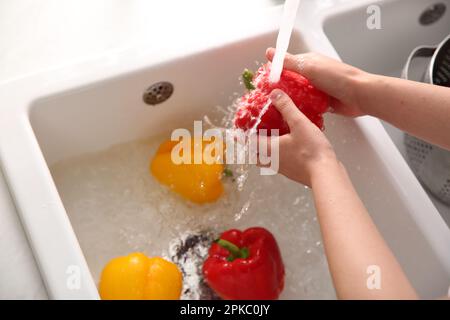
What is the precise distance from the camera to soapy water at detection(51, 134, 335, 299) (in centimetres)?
103

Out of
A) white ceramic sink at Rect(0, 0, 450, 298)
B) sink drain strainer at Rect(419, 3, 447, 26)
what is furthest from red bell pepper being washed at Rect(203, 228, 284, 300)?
sink drain strainer at Rect(419, 3, 447, 26)

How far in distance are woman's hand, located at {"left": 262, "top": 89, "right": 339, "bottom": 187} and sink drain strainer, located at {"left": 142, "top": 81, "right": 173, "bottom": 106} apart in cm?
30

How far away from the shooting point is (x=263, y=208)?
3.57ft

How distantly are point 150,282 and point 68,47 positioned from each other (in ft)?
1.48

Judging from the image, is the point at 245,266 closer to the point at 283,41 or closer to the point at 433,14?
the point at 283,41

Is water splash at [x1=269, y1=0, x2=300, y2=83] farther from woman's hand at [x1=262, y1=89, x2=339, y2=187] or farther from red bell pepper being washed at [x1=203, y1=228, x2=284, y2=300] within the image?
red bell pepper being washed at [x1=203, y1=228, x2=284, y2=300]

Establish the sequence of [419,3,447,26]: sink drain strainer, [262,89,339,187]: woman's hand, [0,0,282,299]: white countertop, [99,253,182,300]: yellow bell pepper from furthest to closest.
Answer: [419,3,447,26]: sink drain strainer
[0,0,282,299]: white countertop
[99,253,182,300]: yellow bell pepper
[262,89,339,187]: woman's hand

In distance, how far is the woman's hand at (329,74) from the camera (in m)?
0.84

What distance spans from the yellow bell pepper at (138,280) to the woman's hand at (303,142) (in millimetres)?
Result: 304

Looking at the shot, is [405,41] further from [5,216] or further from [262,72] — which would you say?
[5,216]

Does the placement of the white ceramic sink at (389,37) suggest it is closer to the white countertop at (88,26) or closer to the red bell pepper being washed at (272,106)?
the white countertop at (88,26)
